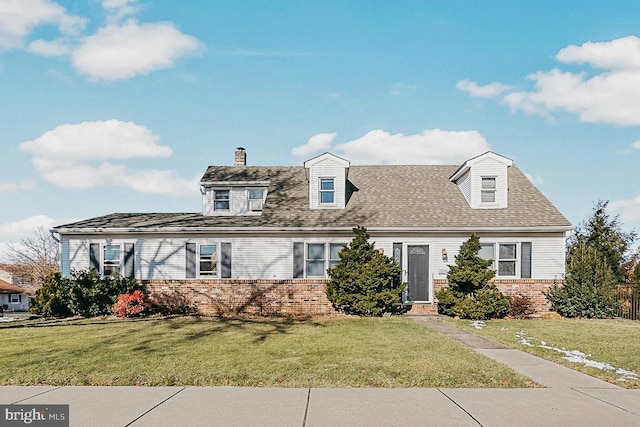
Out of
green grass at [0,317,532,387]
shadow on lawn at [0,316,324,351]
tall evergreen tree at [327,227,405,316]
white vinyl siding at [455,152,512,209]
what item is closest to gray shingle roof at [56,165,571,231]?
white vinyl siding at [455,152,512,209]

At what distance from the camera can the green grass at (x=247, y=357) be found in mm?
7547

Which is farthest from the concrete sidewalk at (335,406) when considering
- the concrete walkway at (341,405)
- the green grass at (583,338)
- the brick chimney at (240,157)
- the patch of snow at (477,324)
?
the brick chimney at (240,157)

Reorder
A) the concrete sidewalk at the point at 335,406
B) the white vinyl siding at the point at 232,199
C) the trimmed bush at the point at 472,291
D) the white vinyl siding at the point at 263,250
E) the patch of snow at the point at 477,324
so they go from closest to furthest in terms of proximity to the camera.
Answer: the concrete sidewalk at the point at 335,406 < the patch of snow at the point at 477,324 < the trimmed bush at the point at 472,291 < the white vinyl siding at the point at 263,250 < the white vinyl siding at the point at 232,199

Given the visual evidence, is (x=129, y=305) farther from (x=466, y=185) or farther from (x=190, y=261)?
(x=466, y=185)

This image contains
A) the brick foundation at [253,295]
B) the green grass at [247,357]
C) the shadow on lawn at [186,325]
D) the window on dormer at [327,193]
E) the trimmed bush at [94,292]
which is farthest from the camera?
the window on dormer at [327,193]

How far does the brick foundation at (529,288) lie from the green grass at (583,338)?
50.2 inches

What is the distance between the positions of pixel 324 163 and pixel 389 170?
4.60 metres

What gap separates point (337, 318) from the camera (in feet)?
54.8

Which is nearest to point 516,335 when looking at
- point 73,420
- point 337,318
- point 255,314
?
point 337,318

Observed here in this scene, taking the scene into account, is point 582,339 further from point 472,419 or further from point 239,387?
point 239,387

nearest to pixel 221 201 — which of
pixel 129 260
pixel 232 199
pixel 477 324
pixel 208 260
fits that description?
pixel 232 199

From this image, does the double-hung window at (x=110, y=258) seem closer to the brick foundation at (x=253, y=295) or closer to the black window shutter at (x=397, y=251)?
the brick foundation at (x=253, y=295)

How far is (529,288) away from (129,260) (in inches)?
589

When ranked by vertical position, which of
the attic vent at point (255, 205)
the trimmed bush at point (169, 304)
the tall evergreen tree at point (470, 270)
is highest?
the attic vent at point (255, 205)
